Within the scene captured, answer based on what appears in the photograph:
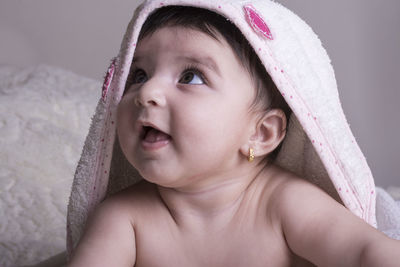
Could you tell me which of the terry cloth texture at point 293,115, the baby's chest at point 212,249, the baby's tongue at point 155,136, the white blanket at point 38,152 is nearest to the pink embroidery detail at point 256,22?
the terry cloth texture at point 293,115

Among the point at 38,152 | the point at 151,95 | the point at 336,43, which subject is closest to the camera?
the point at 151,95

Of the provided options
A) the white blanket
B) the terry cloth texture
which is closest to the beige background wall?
the white blanket

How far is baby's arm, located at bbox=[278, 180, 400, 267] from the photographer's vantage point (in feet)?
2.65

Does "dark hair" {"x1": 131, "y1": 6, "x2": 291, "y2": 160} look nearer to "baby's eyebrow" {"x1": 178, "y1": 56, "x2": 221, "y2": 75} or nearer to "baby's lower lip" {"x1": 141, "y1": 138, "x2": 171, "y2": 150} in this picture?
"baby's eyebrow" {"x1": 178, "y1": 56, "x2": 221, "y2": 75}

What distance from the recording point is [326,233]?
0.88 meters

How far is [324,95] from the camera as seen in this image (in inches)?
39.0

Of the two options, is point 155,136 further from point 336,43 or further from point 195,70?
point 336,43

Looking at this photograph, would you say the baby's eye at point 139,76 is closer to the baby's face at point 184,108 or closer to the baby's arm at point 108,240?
the baby's face at point 184,108

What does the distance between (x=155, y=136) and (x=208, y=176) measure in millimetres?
132

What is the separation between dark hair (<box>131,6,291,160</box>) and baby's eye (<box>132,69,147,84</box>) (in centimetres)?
5

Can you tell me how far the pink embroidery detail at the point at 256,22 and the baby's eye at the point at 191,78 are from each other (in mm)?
114

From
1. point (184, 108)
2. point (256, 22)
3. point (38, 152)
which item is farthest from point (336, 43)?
point (184, 108)

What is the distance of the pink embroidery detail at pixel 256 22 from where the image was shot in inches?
36.4

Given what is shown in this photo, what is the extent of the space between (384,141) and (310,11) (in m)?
0.52
